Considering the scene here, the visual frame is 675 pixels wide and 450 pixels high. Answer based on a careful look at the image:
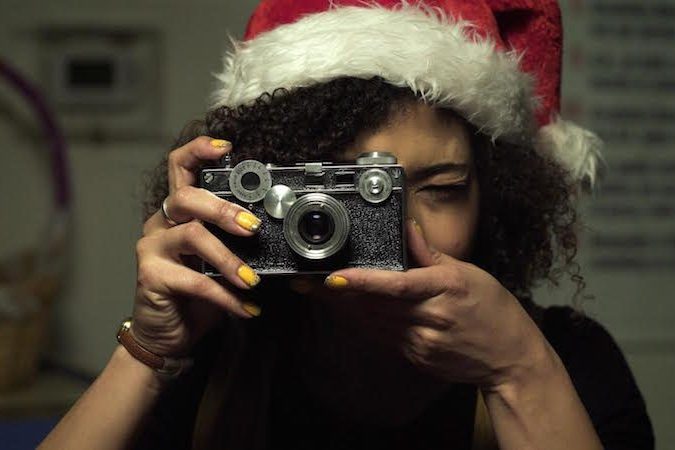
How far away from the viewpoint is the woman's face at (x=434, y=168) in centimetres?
84

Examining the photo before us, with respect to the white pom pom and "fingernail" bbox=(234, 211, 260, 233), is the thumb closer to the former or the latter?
"fingernail" bbox=(234, 211, 260, 233)

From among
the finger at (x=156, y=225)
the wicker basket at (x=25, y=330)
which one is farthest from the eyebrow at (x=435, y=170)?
the wicker basket at (x=25, y=330)

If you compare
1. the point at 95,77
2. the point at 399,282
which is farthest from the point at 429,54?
the point at 95,77

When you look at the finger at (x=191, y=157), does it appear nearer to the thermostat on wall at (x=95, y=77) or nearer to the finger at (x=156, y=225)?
the finger at (x=156, y=225)

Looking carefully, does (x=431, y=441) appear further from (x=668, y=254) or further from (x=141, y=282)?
(x=668, y=254)

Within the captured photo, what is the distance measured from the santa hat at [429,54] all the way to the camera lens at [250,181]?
0.16m

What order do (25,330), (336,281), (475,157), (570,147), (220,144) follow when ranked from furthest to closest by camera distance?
(25,330)
(570,147)
(475,157)
(220,144)
(336,281)

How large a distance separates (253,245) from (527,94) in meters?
0.39

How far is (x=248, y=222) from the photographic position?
74 cm

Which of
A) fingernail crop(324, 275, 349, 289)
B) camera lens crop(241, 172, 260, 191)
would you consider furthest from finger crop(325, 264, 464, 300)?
camera lens crop(241, 172, 260, 191)

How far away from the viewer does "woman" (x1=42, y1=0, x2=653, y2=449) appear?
2.53 feet

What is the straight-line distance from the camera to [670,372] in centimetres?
204

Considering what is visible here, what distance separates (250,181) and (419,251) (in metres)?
0.15

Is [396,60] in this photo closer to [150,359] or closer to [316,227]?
[316,227]
